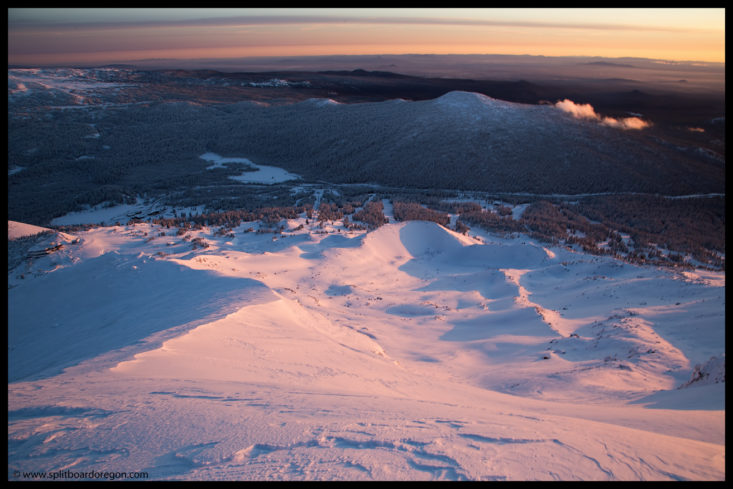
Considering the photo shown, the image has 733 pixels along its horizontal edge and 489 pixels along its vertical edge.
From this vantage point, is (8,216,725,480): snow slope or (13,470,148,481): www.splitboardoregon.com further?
(8,216,725,480): snow slope

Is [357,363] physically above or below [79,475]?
below

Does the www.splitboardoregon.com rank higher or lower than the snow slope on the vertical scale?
higher

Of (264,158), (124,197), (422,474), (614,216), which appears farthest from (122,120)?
(422,474)

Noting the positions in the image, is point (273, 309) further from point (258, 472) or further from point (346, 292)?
point (258, 472)

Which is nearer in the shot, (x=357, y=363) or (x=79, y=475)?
(x=79, y=475)
